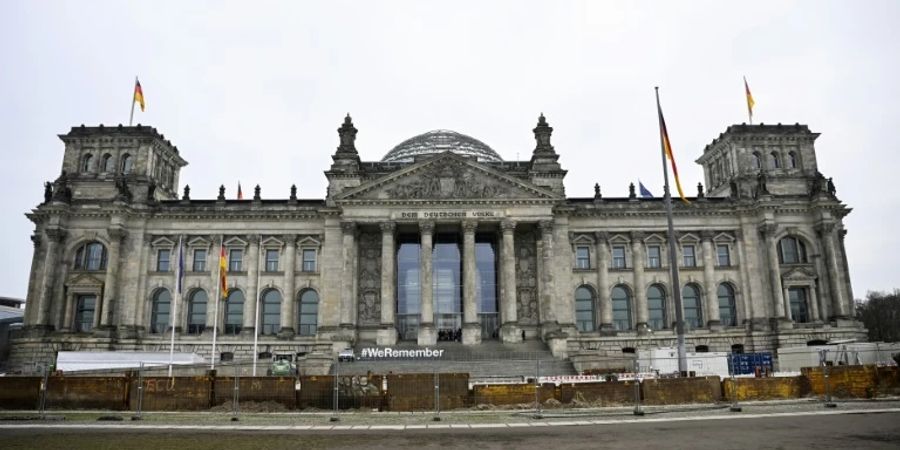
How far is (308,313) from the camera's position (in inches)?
2437

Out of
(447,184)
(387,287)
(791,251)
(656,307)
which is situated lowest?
(656,307)

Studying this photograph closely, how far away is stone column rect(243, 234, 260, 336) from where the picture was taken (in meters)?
60.6

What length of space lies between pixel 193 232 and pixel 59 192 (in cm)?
1314

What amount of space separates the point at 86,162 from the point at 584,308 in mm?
53260

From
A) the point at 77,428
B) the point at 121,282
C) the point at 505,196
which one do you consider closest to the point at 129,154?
the point at 121,282

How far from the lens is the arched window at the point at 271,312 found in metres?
61.5

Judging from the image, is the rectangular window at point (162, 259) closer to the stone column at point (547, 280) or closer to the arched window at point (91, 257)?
the arched window at point (91, 257)

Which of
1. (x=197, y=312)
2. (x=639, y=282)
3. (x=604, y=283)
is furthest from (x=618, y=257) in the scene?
(x=197, y=312)

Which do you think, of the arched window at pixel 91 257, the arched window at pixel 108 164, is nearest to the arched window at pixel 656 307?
the arched window at pixel 91 257

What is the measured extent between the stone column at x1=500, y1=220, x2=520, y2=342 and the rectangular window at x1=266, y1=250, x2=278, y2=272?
74.2ft

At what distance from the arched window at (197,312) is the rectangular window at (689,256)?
48.2 meters

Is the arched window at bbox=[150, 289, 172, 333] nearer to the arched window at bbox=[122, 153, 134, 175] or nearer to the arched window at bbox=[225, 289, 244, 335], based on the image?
the arched window at bbox=[225, 289, 244, 335]

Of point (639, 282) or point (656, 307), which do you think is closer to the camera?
point (639, 282)

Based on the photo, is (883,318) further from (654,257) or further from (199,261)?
(199,261)
